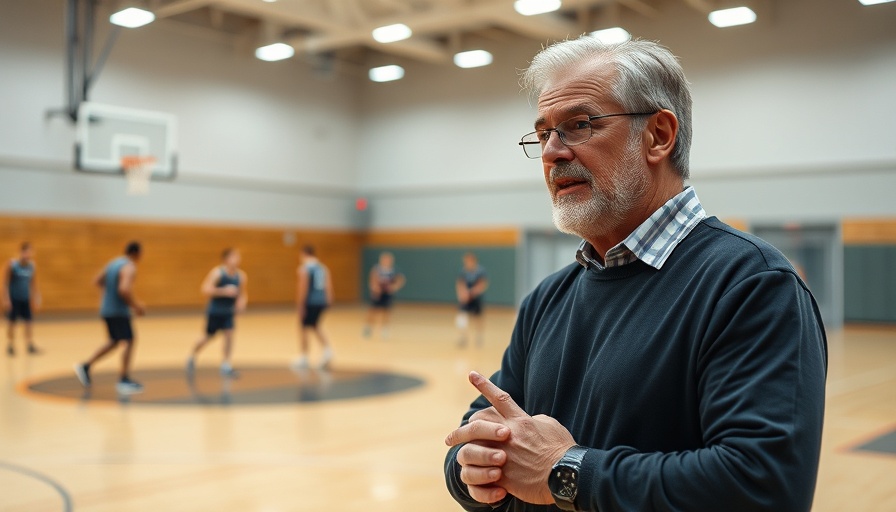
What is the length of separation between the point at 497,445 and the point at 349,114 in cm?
2769

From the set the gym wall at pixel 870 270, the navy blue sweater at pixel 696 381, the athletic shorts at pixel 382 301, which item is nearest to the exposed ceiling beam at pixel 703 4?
the gym wall at pixel 870 270

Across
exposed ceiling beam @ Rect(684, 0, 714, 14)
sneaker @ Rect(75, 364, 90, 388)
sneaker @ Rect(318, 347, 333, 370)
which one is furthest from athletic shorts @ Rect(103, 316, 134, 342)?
exposed ceiling beam @ Rect(684, 0, 714, 14)

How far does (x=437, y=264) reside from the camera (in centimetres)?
2789

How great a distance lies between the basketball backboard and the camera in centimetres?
1927

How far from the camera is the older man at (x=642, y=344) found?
1602 mm

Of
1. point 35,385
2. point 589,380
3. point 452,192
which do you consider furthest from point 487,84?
point 589,380

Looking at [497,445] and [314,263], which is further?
[314,263]

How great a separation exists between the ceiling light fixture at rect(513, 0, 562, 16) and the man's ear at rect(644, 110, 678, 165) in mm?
16598

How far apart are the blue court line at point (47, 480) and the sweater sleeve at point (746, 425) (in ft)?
16.6

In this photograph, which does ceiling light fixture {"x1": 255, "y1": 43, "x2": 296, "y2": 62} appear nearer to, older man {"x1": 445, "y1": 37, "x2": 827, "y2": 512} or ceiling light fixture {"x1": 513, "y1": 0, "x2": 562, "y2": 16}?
ceiling light fixture {"x1": 513, "y1": 0, "x2": 562, "y2": 16}

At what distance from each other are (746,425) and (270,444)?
6.67 meters

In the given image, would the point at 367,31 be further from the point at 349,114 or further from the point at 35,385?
the point at 35,385

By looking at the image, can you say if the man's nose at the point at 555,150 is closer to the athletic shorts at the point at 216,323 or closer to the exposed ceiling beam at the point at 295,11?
the athletic shorts at the point at 216,323

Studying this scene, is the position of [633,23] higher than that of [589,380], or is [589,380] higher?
[633,23]
